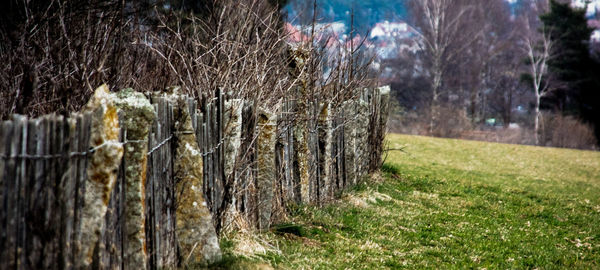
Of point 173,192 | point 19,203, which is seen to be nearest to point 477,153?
point 173,192

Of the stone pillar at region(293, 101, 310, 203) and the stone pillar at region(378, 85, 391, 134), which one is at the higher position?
the stone pillar at region(378, 85, 391, 134)

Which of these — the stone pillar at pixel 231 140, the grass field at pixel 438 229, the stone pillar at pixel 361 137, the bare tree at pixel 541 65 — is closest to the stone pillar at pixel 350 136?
the stone pillar at pixel 361 137

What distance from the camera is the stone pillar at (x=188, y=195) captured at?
14.4 feet

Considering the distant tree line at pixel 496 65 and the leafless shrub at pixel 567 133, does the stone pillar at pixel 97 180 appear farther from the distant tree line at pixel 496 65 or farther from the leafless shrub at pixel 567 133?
the leafless shrub at pixel 567 133

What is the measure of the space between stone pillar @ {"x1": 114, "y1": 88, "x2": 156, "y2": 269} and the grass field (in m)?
0.96

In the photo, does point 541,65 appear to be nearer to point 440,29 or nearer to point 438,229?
point 440,29

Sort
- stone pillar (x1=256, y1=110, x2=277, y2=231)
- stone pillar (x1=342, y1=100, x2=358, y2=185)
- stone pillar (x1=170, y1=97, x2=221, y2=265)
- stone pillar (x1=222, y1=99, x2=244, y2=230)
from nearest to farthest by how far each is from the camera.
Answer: stone pillar (x1=170, y1=97, x2=221, y2=265), stone pillar (x1=222, y1=99, x2=244, y2=230), stone pillar (x1=256, y1=110, x2=277, y2=231), stone pillar (x1=342, y1=100, x2=358, y2=185)

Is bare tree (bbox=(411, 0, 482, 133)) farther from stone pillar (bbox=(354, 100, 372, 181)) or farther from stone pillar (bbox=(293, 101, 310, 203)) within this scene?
stone pillar (bbox=(293, 101, 310, 203))

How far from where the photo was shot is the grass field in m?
5.75

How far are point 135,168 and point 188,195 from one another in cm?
81

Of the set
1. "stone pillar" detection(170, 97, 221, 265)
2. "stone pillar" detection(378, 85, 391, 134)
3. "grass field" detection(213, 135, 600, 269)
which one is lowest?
"grass field" detection(213, 135, 600, 269)

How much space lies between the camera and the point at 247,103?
580 centimetres

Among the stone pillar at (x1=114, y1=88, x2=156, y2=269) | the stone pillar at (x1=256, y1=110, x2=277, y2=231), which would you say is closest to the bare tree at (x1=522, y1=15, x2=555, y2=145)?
the stone pillar at (x1=256, y1=110, x2=277, y2=231)

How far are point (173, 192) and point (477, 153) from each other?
20.2 m
